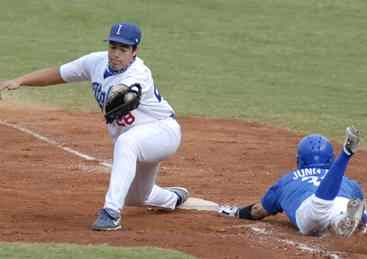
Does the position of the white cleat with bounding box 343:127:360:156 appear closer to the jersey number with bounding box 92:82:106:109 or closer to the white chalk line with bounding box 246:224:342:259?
the white chalk line with bounding box 246:224:342:259

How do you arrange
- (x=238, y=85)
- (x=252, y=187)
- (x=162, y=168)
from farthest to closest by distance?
(x=238, y=85) < (x=162, y=168) < (x=252, y=187)

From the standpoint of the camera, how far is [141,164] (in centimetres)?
895

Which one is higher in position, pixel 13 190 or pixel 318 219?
pixel 318 219

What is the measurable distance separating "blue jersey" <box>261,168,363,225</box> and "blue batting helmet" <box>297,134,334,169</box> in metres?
0.05

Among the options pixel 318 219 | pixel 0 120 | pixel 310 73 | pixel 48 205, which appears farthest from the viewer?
pixel 310 73

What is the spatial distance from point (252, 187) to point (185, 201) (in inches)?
53.8

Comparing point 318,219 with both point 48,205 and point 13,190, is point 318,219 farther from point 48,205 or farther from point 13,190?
point 13,190

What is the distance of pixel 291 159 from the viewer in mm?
12258

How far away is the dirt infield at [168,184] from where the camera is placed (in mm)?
7906

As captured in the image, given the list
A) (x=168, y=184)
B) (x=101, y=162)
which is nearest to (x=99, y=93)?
(x=168, y=184)

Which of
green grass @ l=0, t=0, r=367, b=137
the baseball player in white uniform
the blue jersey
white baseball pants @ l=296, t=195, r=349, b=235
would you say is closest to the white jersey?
the baseball player in white uniform

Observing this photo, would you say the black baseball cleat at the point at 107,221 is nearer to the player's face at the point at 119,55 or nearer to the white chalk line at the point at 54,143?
the player's face at the point at 119,55

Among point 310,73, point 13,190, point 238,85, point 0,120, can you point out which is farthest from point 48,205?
point 310,73

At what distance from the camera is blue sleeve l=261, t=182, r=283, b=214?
873cm
